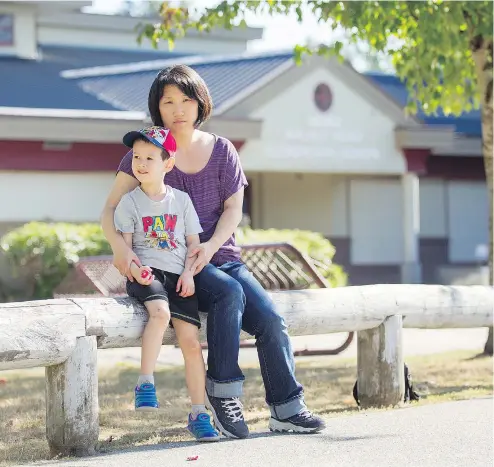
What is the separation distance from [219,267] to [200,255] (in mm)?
273

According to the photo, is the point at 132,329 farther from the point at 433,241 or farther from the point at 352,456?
the point at 433,241

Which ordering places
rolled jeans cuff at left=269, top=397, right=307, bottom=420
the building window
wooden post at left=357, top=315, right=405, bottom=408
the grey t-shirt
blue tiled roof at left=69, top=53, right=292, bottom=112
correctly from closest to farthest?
1. the grey t-shirt
2. rolled jeans cuff at left=269, top=397, right=307, bottom=420
3. wooden post at left=357, top=315, right=405, bottom=408
4. blue tiled roof at left=69, top=53, right=292, bottom=112
5. the building window

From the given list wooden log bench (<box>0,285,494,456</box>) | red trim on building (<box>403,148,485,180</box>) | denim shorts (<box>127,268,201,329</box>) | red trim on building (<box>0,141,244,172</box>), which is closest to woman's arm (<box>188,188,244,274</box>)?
denim shorts (<box>127,268,201,329</box>)

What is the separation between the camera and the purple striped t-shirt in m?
5.70

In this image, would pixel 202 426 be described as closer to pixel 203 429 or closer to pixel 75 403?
pixel 203 429

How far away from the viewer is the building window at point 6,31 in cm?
2111

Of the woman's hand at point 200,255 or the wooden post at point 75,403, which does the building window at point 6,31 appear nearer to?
the woman's hand at point 200,255

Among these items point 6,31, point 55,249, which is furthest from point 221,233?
point 6,31

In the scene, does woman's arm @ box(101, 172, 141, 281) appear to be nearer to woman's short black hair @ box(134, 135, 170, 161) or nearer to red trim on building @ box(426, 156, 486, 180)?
woman's short black hair @ box(134, 135, 170, 161)

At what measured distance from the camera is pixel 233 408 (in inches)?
215

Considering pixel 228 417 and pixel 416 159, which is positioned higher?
pixel 416 159

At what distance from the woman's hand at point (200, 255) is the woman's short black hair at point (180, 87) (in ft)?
2.48

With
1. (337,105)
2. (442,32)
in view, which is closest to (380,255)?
(337,105)

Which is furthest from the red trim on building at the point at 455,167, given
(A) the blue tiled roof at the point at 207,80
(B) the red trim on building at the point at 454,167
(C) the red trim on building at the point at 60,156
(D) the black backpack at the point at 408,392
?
(D) the black backpack at the point at 408,392
